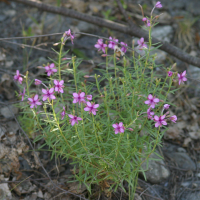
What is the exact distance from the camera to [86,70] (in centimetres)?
395

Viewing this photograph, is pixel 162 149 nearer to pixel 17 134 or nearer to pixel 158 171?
pixel 158 171

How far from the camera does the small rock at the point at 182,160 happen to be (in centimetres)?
306

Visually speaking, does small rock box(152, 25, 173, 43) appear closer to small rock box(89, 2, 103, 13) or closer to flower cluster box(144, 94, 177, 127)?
small rock box(89, 2, 103, 13)

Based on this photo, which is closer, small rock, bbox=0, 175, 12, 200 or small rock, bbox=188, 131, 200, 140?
small rock, bbox=0, 175, 12, 200

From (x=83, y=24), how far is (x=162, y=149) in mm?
2683

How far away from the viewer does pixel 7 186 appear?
258cm

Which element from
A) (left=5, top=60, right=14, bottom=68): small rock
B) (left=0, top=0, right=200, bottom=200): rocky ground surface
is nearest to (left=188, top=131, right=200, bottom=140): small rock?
(left=0, top=0, right=200, bottom=200): rocky ground surface

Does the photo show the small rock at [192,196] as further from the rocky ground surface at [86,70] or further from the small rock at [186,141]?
the small rock at [186,141]

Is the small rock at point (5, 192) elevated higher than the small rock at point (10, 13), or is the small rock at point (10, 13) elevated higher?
the small rock at point (10, 13)

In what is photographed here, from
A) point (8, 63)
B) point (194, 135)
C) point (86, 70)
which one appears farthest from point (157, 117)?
point (8, 63)

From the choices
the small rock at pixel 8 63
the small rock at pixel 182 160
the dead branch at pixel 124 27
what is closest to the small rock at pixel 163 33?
the dead branch at pixel 124 27

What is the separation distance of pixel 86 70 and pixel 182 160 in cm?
187

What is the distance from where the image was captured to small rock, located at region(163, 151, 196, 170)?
306 centimetres

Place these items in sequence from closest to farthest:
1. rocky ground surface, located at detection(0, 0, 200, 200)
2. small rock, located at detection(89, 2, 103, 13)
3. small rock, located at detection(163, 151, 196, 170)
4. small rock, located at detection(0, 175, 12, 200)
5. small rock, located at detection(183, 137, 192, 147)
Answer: small rock, located at detection(0, 175, 12, 200), rocky ground surface, located at detection(0, 0, 200, 200), small rock, located at detection(163, 151, 196, 170), small rock, located at detection(183, 137, 192, 147), small rock, located at detection(89, 2, 103, 13)
